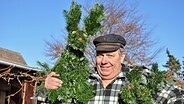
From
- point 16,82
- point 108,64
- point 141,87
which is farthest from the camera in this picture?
Result: point 16,82

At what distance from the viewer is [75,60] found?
2.91 metres

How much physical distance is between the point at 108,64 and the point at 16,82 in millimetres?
4718

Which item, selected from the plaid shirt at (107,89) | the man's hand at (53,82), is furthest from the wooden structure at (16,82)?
the man's hand at (53,82)

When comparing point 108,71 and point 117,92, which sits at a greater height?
point 108,71

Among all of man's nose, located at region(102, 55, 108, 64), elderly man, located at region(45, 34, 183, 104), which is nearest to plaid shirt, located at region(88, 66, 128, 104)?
elderly man, located at region(45, 34, 183, 104)

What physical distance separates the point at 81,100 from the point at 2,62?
12.9 feet

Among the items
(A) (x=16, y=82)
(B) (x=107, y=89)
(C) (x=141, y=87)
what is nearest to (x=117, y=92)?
(B) (x=107, y=89)

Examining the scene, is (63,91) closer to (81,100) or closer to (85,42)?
(81,100)

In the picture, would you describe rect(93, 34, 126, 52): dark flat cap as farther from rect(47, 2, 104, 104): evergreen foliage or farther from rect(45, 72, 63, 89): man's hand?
rect(45, 72, 63, 89): man's hand

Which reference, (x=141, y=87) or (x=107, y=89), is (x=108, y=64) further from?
(x=141, y=87)

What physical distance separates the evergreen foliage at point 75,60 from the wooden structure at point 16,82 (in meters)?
3.83

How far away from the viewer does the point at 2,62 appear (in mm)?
6555

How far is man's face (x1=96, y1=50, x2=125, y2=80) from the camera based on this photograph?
10.4ft

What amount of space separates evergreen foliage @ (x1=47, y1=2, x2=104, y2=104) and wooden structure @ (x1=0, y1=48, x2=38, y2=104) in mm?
3830
